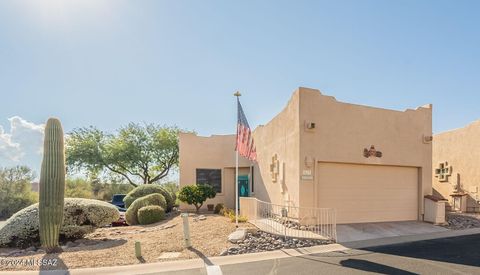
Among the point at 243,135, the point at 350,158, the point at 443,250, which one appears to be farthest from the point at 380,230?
the point at 243,135

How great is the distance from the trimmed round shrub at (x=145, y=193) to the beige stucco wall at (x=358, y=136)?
968 cm

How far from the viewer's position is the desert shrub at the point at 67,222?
8766mm

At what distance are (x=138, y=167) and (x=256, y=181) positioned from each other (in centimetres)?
1384

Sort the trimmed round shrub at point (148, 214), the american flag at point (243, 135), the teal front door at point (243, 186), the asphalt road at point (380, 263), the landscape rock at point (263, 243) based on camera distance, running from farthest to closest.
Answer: the teal front door at point (243, 186) → the trimmed round shrub at point (148, 214) → the american flag at point (243, 135) → the landscape rock at point (263, 243) → the asphalt road at point (380, 263)

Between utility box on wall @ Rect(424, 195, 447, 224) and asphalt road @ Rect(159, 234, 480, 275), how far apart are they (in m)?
3.82

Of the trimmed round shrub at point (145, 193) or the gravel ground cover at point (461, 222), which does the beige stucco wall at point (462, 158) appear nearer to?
the gravel ground cover at point (461, 222)

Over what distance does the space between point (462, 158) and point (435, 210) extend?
754 cm

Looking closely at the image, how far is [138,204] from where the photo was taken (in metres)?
14.6

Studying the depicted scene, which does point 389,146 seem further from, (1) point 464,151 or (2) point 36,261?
(2) point 36,261

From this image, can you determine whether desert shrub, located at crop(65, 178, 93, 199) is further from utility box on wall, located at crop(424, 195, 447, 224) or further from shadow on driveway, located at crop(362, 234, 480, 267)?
utility box on wall, located at crop(424, 195, 447, 224)

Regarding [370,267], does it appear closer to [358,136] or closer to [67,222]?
[358,136]

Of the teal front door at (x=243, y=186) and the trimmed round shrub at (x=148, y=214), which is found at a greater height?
the teal front door at (x=243, y=186)

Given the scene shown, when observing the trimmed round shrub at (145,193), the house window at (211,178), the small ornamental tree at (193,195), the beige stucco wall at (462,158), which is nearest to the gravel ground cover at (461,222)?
the beige stucco wall at (462,158)

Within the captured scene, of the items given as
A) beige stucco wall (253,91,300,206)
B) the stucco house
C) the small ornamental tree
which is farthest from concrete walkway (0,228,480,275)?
the small ornamental tree
